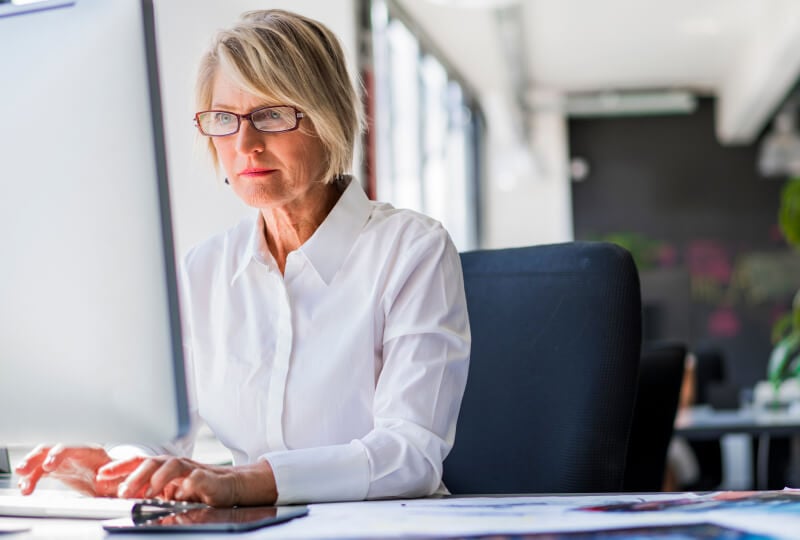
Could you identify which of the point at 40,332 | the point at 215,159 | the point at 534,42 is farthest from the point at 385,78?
the point at 40,332

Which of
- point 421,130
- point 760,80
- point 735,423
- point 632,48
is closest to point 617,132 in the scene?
point 632,48

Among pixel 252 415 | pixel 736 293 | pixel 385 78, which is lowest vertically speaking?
pixel 736 293

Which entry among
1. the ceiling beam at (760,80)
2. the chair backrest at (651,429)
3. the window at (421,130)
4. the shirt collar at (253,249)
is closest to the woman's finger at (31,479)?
the shirt collar at (253,249)

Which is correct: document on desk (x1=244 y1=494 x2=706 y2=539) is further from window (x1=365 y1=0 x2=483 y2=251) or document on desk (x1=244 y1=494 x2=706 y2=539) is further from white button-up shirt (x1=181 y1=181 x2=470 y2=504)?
window (x1=365 y1=0 x2=483 y2=251)

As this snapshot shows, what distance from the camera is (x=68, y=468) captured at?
113cm

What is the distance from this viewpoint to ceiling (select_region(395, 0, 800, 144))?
7152 mm

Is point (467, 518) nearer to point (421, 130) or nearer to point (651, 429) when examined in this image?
point (651, 429)

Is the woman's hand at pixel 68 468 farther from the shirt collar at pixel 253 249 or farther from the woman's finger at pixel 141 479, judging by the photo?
the shirt collar at pixel 253 249

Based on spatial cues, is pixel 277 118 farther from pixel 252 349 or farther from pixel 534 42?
pixel 534 42

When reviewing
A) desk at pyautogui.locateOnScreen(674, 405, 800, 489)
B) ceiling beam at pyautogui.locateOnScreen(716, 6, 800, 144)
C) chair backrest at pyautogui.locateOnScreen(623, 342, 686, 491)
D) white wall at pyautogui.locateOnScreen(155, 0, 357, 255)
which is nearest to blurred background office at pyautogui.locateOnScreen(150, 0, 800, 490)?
ceiling beam at pyautogui.locateOnScreen(716, 6, 800, 144)

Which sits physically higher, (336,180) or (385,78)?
(385,78)

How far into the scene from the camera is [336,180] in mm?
1513

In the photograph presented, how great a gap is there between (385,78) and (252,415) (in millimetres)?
5061

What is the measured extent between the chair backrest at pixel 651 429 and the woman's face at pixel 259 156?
0.93m
